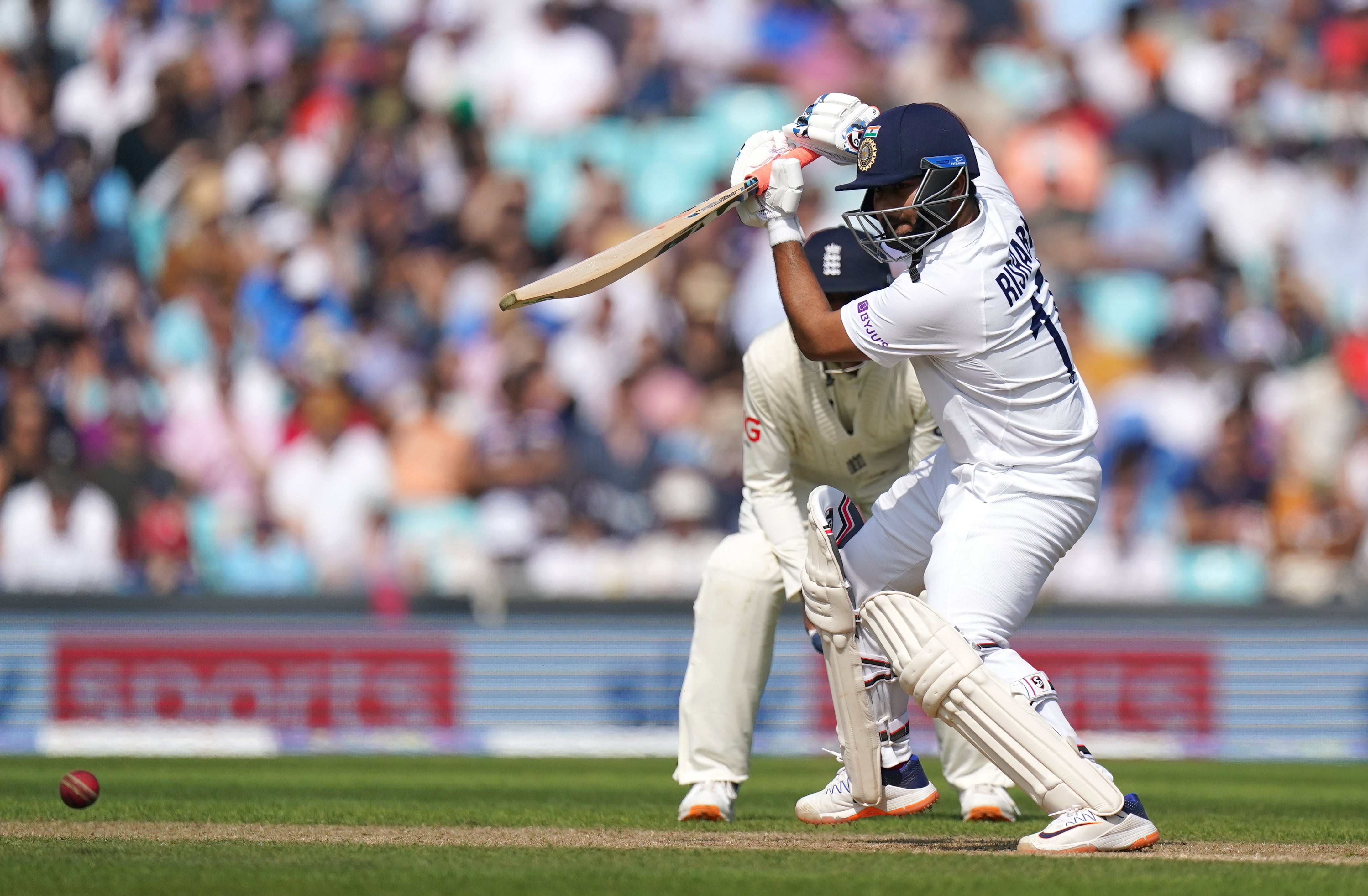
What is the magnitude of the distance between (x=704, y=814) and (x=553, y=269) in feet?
Answer: 23.2

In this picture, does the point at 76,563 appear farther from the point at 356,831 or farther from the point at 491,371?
the point at 356,831

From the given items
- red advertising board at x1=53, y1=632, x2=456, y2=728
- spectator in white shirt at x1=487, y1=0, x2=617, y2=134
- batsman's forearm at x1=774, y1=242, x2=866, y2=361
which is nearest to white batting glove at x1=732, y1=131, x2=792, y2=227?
batsman's forearm at x1=774, y1=242, x2=866, y2=361

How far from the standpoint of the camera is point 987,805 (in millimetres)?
5875

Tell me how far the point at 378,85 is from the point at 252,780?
720 cm

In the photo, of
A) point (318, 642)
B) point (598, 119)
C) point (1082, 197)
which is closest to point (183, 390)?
Answer: point (318, 642)

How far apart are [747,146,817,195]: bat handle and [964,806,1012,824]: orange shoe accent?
2.15m

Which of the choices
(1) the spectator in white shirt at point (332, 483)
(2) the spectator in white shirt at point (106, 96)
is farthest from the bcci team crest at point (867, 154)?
(2) the spectator in white shirt at point (106, 96)

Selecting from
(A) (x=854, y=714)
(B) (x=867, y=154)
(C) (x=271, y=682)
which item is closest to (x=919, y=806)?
(A) (x=854, y=714)

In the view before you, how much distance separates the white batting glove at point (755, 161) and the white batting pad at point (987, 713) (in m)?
1.26

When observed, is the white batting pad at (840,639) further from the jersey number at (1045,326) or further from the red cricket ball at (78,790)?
the red cricket ball at (78,790)

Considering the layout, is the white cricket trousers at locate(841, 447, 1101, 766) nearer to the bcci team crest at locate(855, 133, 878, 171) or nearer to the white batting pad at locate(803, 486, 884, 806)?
the white batting pad at locate(803, 486, 884, 806)

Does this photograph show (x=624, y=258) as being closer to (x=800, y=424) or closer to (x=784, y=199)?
(x=784, y=199)

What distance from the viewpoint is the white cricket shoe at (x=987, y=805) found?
587 centimetres

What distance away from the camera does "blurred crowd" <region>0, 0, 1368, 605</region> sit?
10625mm
